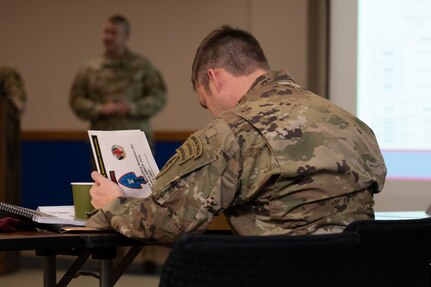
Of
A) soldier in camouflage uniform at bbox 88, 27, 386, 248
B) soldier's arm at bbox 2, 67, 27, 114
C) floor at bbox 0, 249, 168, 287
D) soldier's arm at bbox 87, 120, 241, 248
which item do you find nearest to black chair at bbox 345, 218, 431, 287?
soldier in camouflage uniform at bbox 88, 27, 386, 248

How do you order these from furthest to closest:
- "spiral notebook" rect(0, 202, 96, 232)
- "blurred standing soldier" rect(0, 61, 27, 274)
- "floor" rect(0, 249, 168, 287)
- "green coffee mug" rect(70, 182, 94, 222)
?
"blurred standing soldier" rect(0, 61, 27, 274) → "floor" rect(0, 249, 168, 287) → "green coffee mug" rect(70, 182, 94, 222) → "spiral notebook" rect(0, 202, 96, 232)

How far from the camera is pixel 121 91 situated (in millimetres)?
5922

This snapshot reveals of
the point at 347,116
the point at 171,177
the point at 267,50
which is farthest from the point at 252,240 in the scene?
the point at 267,50

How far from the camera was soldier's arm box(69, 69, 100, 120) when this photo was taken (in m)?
5.77

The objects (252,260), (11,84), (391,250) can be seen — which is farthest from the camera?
(11,84)

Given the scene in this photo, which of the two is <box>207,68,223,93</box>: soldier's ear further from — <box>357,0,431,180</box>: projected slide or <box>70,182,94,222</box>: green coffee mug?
<box>357,0,431,180</box>: projected slide

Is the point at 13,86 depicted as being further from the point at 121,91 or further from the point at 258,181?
the point at 258,181

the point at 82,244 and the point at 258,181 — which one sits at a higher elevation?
the point at 258,181

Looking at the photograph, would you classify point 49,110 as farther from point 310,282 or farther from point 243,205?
point 310,282

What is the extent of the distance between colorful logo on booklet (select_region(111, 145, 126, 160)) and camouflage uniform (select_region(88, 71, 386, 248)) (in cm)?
20

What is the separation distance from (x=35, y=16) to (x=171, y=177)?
5.57 metres

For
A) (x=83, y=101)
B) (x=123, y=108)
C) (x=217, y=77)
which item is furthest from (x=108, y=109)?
(x=217, y=77)

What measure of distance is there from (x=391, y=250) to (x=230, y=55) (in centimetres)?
72

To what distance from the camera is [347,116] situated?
203 centimetres
